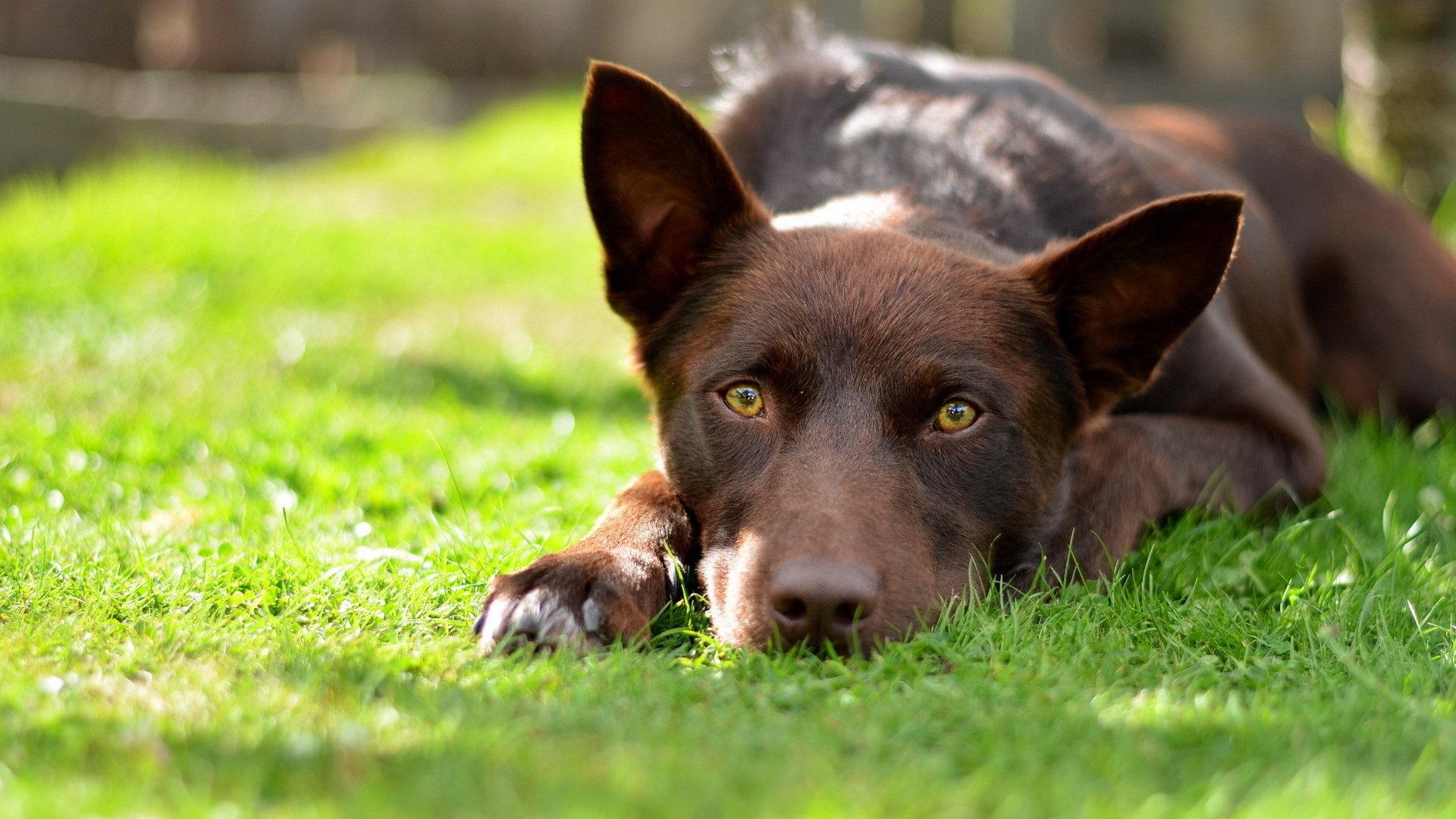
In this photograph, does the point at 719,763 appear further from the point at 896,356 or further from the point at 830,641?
the point at 896,356

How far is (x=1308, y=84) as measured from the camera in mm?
9406

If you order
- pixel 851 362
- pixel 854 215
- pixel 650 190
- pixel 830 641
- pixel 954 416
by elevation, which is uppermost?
pixel 650 190

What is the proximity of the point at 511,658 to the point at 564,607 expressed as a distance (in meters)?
0.16

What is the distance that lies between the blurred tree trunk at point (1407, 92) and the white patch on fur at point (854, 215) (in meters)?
3.61

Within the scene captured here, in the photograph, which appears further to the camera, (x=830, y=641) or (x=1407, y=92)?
(x=1407, y=92)

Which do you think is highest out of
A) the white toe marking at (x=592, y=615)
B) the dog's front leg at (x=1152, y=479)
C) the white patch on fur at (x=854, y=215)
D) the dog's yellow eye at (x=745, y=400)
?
the white patch on fur at (x=854, y=215)

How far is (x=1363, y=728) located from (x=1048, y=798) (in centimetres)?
67

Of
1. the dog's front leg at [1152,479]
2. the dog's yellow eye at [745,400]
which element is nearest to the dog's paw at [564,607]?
the dog's yellow eye at [745,400]

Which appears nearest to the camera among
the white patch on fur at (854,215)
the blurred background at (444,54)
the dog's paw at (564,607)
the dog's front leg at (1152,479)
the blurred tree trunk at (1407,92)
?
the dog's paw at (564,607)

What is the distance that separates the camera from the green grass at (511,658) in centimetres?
187

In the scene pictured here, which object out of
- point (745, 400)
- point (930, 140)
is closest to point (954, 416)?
point (745, 400)

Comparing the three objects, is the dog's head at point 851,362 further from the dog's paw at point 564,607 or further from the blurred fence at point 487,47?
the blurred fence at point 487,47

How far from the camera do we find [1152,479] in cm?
336

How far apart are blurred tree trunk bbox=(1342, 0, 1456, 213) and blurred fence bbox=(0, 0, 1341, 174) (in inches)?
133
